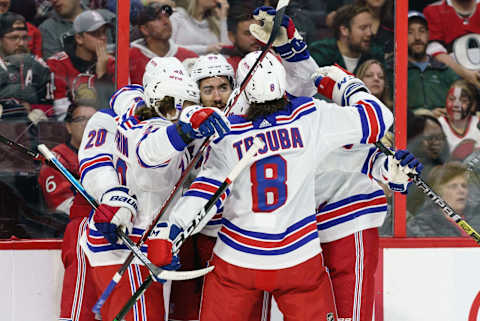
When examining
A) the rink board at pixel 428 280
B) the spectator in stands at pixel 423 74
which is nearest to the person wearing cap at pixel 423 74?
the spectator in stands at pixel 423 74

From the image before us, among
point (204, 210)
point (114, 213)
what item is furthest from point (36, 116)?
point (204, 210)

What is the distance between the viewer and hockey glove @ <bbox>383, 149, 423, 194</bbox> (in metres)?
2.45

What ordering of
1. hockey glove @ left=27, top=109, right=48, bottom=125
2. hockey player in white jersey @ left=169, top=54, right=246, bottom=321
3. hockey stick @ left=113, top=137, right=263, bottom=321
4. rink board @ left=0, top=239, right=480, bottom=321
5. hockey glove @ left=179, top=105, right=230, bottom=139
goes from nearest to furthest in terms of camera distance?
hockey glove @ left=179, top=105, right=230, bottom=139 < hockey stick @ left=113, top=137, right=263, bottom=321 < hockey player in white jersey @ left=169, top=54, right=246, bottom=321 < rink board @ left=0, top=239, right=480, bottom=321 < hockey glove @ left=27, top=109, right=48, bottom=125

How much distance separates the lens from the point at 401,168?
2.46 meters

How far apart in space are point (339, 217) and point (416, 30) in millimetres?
1260

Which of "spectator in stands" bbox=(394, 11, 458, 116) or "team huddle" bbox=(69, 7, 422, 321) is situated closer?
"team huddle" bbox=(69, 7, 422, 321)

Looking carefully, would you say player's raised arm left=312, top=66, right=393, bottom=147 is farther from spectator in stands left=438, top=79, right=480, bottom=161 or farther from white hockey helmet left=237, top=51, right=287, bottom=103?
spectator in stands left=438, top=79, right=480, bottom=161

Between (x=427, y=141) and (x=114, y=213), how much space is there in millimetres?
1790

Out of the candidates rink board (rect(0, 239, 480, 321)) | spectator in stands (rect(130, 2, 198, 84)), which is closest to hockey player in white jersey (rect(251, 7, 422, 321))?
rink board (rect(0, 239, 480, 321))

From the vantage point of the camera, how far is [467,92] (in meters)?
3.47

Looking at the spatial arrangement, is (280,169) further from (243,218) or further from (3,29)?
(3,29)

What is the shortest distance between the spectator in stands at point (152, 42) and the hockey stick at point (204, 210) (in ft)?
3.70

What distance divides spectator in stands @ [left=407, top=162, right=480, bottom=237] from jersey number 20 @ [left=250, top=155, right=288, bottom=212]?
1278 mm

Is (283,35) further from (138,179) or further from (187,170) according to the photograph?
(138,179)
